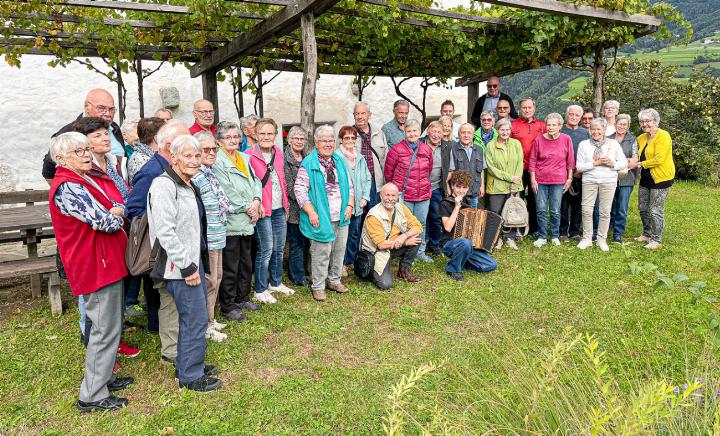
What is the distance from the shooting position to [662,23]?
24.4 feet

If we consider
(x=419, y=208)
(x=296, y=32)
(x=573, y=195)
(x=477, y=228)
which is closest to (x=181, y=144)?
(x=419, y=208)

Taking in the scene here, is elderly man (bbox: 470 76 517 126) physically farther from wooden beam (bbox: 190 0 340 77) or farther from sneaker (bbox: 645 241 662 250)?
wooden beam (bbox: 190 0 340 77)

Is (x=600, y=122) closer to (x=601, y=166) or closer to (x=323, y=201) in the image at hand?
(x=601, y=166)

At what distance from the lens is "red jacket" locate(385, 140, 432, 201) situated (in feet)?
20.3

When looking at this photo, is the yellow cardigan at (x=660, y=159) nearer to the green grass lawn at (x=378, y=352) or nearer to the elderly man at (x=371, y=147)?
the green grass lawn at (x=378, y=352)

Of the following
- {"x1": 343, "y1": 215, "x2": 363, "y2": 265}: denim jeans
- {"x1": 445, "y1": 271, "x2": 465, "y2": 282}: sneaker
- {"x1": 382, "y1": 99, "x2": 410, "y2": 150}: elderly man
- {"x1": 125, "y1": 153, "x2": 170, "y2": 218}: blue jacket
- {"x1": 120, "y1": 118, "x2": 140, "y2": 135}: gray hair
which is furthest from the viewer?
{"x1": 382, "y1": 99, "x2": 410, "y2": 150}: elderly man

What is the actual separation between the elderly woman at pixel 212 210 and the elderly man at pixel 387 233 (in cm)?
180

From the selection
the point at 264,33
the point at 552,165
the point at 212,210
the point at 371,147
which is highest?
the point at 264,33

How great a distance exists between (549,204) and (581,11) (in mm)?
2575

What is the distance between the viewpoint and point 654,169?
6.94 meters

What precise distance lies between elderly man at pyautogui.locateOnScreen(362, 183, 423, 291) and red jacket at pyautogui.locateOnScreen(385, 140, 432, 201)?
43 centimetres

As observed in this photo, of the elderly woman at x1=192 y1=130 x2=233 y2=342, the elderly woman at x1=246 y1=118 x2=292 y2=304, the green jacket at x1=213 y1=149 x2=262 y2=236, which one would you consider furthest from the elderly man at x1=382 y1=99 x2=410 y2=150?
the elderly woman at x1=192 y1=130 x2=233 y2=342

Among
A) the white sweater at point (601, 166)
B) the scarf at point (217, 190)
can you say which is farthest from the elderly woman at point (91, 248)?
the white sweater at point (601, 166)

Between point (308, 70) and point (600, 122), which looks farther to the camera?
point (600, 122)
